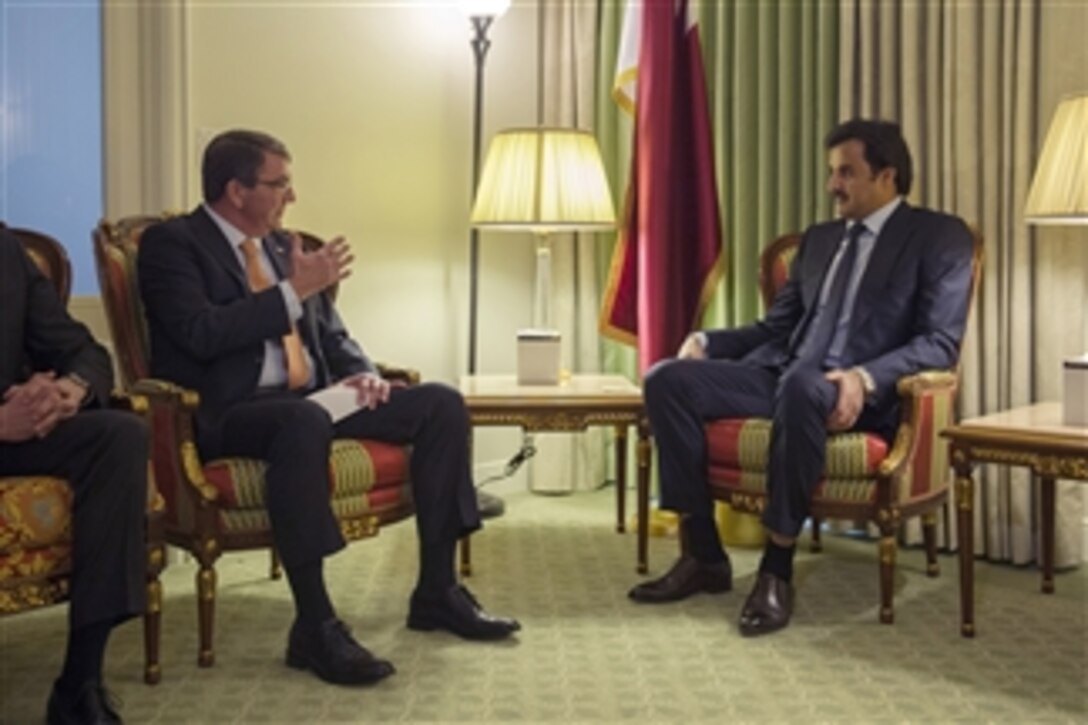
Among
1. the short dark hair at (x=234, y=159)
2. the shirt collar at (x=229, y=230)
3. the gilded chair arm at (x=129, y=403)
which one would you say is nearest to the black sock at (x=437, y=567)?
the gilded chair arm at (x=129, y=403)

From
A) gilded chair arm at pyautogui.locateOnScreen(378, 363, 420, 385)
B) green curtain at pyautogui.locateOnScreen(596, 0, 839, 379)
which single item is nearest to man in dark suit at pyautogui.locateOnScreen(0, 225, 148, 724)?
gilded chair arm at pyautogui.locateOnScreen(378, 363, 420, 385)

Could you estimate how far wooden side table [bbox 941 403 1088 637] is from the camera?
9.29 ft

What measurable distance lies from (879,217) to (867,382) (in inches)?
20.0

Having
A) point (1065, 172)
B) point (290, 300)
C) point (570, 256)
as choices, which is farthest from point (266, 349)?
point (570, 256)

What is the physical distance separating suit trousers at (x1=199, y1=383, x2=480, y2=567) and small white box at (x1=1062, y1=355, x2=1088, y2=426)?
1.34 m

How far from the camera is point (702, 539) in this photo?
11.2 feet

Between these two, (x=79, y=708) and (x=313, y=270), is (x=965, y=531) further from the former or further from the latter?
(x=79, y=708)

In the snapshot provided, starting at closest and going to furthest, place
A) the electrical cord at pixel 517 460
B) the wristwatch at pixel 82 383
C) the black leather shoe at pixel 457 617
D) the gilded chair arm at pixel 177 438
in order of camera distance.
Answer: the wristwatch at pixel 82 383, the gilded chair arm at pixel 177 438, the black leather shoe at pixel 457 617, the electrical cord at pixel 517 460

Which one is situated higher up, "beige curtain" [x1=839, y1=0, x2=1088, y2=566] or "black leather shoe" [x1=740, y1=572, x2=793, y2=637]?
"beige curtain" [x1=839, y1=0, x2=1088, y2=566]

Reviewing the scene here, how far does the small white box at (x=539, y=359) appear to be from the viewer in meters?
3.83

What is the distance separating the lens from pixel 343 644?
9.00 ft

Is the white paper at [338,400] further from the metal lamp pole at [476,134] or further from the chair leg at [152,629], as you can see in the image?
the metal lamp pole at [476,134]

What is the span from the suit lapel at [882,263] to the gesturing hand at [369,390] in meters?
1.17

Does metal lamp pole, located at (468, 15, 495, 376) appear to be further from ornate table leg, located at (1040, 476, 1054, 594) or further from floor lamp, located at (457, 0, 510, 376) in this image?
ornate table leg, located at (1040, 476, 1054, 594)
